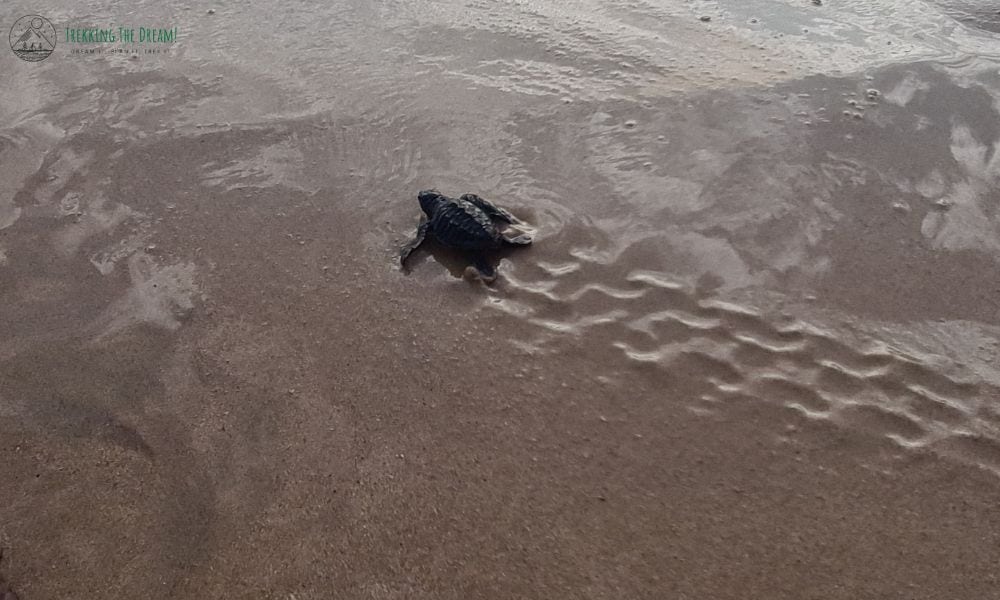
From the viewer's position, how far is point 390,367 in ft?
9.49

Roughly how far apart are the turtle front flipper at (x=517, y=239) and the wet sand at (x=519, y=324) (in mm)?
46

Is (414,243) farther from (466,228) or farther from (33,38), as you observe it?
(33,38)

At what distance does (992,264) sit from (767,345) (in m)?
1.39

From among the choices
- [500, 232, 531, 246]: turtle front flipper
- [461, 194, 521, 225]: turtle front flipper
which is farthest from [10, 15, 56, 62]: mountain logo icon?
[500, 232, 531, 246]: turtle front flipper

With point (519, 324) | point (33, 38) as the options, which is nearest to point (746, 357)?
point (519, 324)

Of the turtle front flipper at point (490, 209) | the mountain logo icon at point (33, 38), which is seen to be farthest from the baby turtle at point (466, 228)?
the mountain logo icon at point (33, 38)

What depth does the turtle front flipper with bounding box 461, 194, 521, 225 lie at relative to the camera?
3.52 m

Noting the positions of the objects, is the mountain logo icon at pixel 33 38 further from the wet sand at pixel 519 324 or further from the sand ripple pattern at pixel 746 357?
the sand ripple pattern at pixel 746 357

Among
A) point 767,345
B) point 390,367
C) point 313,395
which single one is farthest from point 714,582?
point 313,395

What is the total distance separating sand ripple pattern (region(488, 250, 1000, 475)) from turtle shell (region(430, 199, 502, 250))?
8.8 inches

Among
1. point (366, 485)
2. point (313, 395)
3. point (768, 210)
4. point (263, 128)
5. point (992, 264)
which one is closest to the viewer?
point (366, 485)

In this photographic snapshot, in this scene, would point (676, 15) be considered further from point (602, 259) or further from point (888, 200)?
point (602, 259)

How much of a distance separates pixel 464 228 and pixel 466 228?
1cm

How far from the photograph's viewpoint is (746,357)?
283cm
